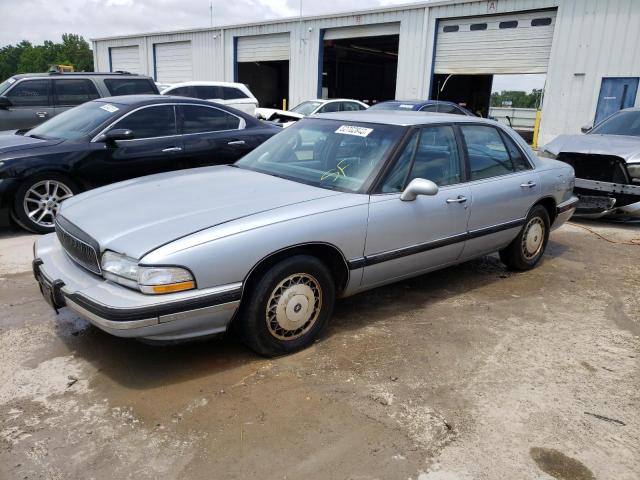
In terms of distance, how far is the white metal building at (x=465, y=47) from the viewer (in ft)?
48.6

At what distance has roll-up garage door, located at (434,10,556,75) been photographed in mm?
16328

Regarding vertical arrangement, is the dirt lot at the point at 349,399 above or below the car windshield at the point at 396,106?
below

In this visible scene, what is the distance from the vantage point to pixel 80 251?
10.7ft

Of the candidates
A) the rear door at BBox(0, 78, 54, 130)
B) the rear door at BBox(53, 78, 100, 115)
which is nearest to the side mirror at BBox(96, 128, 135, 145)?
the rear door at BBox(53, 78, 100, 115)

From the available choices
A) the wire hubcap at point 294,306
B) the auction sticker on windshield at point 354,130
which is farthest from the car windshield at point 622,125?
the wire hubcap at point 294,306

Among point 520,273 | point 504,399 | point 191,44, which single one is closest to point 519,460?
point 504,399

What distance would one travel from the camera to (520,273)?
533cm

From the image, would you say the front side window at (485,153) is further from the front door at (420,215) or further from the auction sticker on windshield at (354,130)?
the auction sticker on windshield at (354,130)

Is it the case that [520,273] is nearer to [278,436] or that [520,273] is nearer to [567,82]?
[278,436]

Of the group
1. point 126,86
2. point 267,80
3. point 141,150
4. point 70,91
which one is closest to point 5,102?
point 70,91

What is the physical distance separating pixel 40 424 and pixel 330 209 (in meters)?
2.01

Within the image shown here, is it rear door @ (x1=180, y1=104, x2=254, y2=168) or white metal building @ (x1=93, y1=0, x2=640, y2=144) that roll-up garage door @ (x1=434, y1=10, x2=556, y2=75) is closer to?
white metal building @ (x1=93, y1=0, x2=640, y2=144)

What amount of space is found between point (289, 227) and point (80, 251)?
4.24 ft

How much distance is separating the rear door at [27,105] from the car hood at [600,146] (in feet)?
26.6
